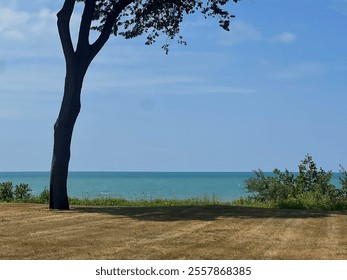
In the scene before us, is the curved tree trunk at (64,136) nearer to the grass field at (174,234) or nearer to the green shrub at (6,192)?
the grass field at (174,234)

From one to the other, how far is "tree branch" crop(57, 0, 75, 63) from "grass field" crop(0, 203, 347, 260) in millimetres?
7803

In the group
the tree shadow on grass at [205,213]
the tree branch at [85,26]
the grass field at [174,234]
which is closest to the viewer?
the grass field at [174,234]

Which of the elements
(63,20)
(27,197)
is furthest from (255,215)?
(27,197)

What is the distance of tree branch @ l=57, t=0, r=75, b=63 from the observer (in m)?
27.6

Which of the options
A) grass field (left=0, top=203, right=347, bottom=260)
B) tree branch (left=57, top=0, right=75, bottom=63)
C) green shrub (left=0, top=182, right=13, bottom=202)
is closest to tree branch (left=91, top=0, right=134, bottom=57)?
tree branch (left=57, top=0, right=75, bottom=63)

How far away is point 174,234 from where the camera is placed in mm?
17078

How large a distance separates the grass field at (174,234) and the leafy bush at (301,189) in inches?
156

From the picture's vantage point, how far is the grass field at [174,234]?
13742 mm

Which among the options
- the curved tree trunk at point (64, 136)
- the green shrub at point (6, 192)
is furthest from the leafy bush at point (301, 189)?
the green shrub at point (6, 192)

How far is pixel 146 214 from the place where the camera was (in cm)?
2342

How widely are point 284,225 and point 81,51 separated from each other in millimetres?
13688

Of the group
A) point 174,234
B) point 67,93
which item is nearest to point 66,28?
point 67,93

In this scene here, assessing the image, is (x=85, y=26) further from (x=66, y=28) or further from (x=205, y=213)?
(x=205, y=213)
